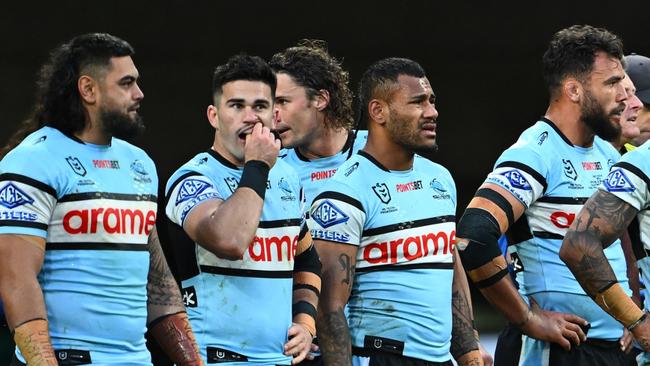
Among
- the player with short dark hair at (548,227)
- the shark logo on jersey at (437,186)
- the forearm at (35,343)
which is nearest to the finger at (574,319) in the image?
the player with short dark hair at (548,227)

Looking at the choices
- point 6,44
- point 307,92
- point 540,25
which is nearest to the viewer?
point 307,92

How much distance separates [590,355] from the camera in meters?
5.62

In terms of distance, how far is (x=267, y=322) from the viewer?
15.8ft

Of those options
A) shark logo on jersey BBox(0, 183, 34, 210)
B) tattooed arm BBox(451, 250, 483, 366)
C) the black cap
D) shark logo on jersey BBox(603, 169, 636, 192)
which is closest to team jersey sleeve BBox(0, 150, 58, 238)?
shark logo on jersey BBox(0, 183, 34, 210)

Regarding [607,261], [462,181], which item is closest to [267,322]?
[607,261]

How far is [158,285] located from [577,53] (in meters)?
2.24

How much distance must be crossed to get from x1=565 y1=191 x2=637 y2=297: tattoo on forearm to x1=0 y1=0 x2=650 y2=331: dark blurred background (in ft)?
16.0

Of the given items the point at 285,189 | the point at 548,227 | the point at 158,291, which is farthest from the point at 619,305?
the point at 158,291

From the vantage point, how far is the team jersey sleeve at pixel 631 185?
5.09m

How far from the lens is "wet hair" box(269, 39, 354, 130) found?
636 centimetres

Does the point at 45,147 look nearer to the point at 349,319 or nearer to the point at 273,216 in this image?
the point at 273,216

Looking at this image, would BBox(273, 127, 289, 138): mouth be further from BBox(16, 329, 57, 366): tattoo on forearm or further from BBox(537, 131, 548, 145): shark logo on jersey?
BBox(16, 329, 57, 366): tattoo on forearm

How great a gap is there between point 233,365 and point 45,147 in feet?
3.44

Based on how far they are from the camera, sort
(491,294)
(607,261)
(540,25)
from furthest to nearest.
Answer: (540,25)
(491,294)
(607,261)
